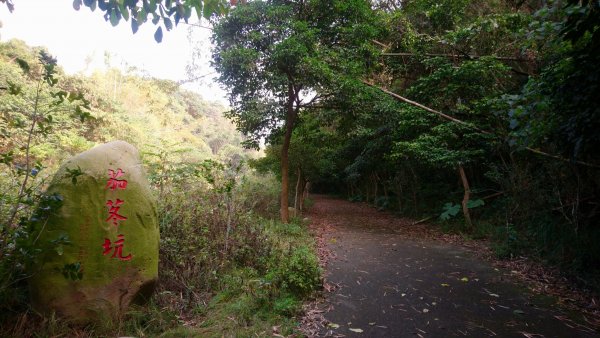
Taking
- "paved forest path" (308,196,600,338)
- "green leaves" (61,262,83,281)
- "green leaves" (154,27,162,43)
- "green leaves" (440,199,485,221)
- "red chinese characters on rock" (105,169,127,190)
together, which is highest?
"green leaves" (154,27,162,43)

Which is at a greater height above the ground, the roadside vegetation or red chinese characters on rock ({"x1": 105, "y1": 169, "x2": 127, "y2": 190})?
red chinese characters on rock ({"x1": 105, "y1": 169, "x2": 127, "y2": 190})

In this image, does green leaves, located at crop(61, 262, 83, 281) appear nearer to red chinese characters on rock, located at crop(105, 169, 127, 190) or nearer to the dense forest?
the dense forest

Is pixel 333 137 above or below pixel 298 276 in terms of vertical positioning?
above

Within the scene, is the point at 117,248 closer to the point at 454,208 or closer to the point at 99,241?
the point at 99,241

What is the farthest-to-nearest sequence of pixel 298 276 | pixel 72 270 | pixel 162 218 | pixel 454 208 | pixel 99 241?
pixel 454 208 → pixel 162 218 → pixel 298 276 → pixel 99 241 → pixel 72 270

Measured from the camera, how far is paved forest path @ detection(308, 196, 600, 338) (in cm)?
381

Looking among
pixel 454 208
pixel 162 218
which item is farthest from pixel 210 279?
pixel 454 208

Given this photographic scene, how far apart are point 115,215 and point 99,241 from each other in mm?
345

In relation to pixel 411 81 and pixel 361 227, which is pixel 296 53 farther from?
pixel 361 227

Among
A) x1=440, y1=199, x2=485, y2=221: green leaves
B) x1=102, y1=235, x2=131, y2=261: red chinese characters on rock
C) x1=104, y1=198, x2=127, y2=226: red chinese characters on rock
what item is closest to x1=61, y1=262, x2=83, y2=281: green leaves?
x1=102, y1=235, x2=131, y2=261: red chinese characters on rock

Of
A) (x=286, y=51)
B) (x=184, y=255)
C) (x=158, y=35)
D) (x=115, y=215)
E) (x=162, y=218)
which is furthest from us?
(x=286, y=51)

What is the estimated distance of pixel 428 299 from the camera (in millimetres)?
4742

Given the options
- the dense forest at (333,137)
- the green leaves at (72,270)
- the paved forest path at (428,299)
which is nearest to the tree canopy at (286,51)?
the dense forest at (333,137)

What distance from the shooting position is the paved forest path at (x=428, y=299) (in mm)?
3814
